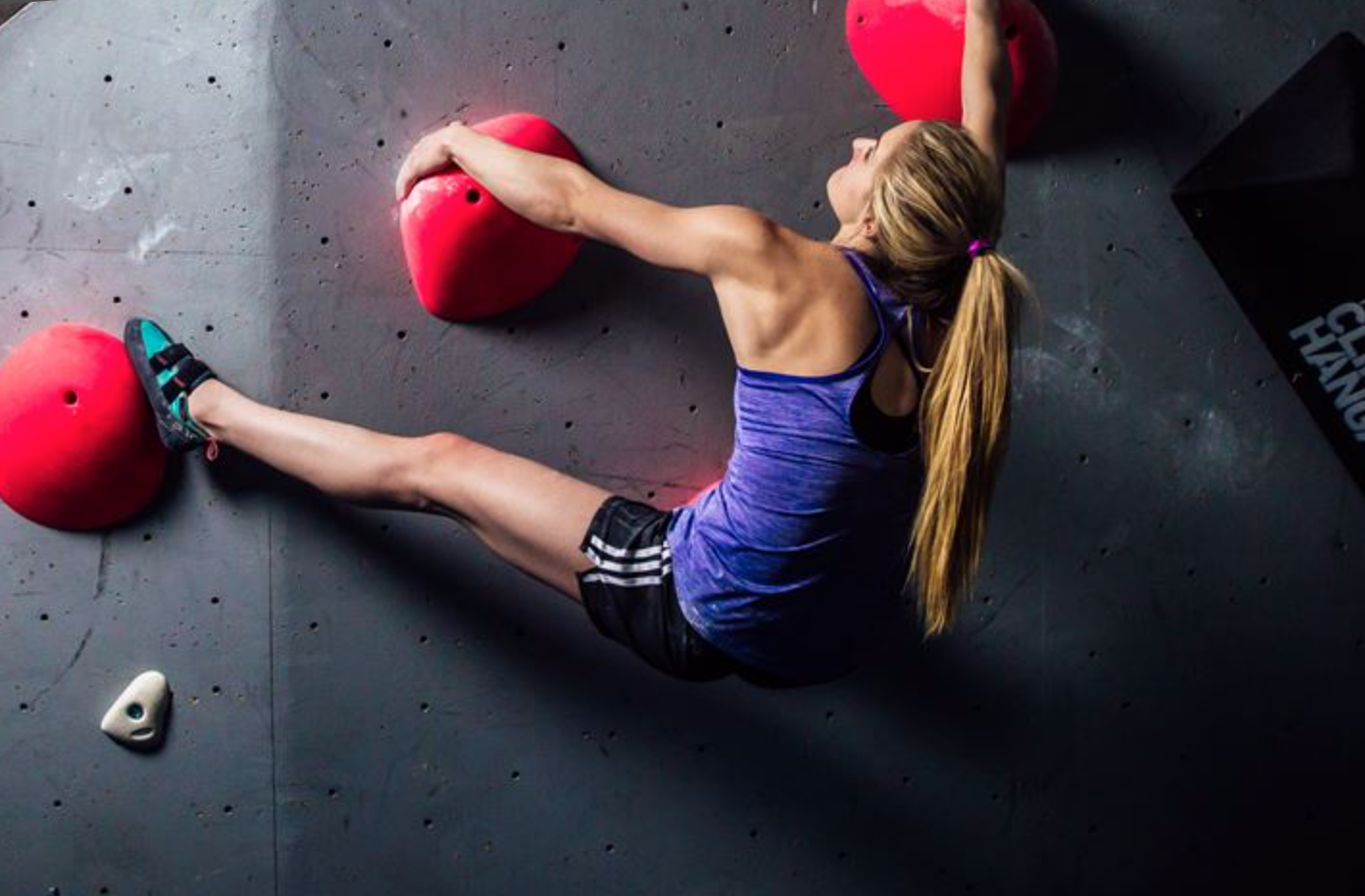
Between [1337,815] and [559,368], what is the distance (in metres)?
1.70

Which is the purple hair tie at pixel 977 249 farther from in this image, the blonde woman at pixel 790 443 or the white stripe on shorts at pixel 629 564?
the white stripe on shorts at pixel 629 564

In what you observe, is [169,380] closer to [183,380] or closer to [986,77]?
[183,380]

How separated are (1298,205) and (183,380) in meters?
1.87

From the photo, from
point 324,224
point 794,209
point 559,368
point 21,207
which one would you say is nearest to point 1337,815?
point 794,209

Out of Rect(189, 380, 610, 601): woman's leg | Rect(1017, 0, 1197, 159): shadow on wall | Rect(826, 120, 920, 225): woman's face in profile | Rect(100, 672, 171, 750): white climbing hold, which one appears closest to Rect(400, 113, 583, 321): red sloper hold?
A: Rect(189, 380, 610, 601): woman's leg

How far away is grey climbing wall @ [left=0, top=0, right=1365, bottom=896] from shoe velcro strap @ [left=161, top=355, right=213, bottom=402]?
96mm

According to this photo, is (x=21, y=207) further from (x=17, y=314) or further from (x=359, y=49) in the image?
(x=359, y=49)

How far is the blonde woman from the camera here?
62.8 inches

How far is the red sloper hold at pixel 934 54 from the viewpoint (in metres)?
2.04

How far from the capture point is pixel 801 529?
164cm

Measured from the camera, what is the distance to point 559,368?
6.86 feet

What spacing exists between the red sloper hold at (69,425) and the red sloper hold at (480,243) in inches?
18.7

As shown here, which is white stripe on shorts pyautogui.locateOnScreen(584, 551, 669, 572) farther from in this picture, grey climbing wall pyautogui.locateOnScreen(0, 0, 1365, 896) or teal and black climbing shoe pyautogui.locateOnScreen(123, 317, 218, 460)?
teal and black climbing shoe pyautogui.locateOnScreen(123, 317, 218, 460)

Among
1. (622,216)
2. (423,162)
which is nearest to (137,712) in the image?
(423,162)
